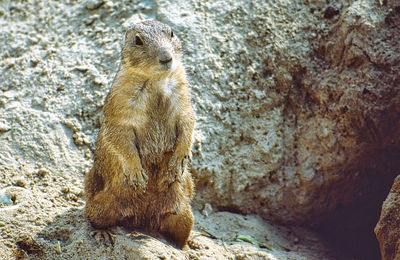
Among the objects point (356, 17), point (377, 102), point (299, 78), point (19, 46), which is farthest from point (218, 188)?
point (19, 46)

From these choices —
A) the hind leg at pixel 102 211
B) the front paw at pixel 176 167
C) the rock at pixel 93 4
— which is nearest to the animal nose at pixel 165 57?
the front paw at pixel 176 167

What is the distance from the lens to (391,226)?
5141 mm

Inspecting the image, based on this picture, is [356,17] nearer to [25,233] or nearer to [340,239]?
[340,239]

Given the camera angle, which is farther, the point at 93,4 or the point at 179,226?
the point at 93,4

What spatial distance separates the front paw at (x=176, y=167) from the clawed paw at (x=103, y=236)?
892mm

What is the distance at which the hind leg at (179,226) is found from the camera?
5.44 meters

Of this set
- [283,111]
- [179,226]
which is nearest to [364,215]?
[283,111]

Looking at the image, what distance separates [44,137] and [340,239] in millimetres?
4346

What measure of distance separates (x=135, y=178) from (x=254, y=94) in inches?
93.5

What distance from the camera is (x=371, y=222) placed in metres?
7.25

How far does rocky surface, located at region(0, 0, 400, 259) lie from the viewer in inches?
251

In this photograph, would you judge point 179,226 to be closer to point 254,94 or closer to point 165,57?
point 165,57

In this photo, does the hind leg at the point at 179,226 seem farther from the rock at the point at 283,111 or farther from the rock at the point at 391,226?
the rock at the point at 391,226

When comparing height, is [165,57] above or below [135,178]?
above
